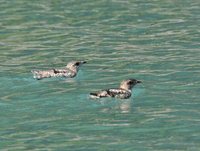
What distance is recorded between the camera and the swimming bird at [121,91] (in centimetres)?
2927

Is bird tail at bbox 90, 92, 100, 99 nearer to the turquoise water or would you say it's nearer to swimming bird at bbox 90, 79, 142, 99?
swimming bird at bbox 90, 79, 142, 99

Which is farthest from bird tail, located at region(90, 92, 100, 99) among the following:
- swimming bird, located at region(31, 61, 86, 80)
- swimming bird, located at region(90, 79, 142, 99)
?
swimming bird, located at region(31, 61, 86, 80)

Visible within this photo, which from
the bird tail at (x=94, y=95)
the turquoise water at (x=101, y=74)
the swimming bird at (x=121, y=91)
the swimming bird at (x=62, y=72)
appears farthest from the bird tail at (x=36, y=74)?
the bird tail at (x=94, y=95)

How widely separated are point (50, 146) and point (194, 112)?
5148mm

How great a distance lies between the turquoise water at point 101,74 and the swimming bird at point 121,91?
0.21 meters

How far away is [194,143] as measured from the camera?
81.3 ft

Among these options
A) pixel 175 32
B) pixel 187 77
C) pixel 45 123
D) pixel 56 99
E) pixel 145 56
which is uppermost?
pixel 175 32

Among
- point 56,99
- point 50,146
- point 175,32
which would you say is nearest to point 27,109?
point 56,99

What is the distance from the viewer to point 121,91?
29.9 meters

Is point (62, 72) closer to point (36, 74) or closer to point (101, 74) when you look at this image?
point (36, 74)

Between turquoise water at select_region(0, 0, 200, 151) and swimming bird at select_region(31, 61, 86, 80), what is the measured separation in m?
0.25

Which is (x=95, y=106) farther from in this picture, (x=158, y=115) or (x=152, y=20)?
(x=152, y=20)

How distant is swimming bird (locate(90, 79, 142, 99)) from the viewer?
29.3m

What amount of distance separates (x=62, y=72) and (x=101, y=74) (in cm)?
146
